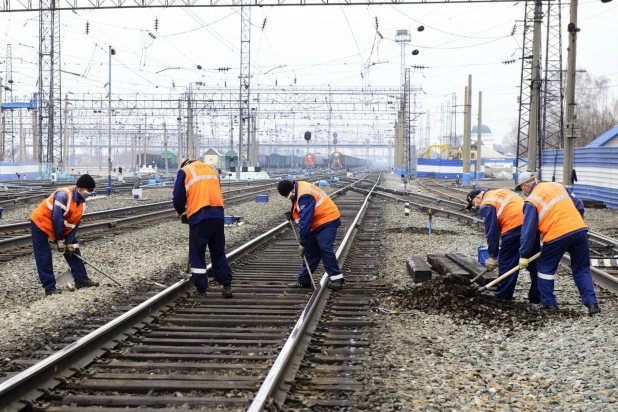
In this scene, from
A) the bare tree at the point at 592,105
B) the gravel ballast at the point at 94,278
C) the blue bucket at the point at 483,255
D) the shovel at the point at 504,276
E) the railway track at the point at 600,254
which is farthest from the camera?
the bare tree at the point at 592,105

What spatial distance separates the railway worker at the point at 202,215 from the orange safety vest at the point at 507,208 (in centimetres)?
305

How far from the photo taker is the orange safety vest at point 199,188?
8391 mm

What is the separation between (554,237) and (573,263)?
461 mm

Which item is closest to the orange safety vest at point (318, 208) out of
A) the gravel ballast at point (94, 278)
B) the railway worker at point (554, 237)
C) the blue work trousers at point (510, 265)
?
the gravel ballast at point (94, 278)

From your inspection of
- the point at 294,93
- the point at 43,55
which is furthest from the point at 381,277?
the point at 294,93

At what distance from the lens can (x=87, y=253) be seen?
12.9 metres

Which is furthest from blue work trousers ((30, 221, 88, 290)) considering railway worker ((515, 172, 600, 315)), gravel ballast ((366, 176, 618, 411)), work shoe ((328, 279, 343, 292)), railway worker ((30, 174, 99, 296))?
railway worker ((515, 172, 600, 315))

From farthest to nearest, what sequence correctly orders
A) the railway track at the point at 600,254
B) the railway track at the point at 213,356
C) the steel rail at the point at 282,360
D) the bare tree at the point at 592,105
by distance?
1. the bare tree at the point at 592,105
2. the railway track at the point at 600,254
3. the railway track at the point at 213,356
4. the steel rail at the point at 282,360

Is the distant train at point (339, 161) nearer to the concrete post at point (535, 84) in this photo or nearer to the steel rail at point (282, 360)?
the concrete post at point (535, 84)

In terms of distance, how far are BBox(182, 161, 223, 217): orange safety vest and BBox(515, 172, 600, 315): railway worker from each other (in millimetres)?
3402

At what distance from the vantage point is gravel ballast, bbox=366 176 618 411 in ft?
16.6

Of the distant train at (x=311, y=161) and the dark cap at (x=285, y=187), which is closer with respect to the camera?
the dark cap at (x=285, y=187)

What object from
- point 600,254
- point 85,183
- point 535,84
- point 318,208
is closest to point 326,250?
point 318,208

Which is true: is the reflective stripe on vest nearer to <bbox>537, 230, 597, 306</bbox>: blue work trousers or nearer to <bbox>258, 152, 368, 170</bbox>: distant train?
<bbox>537, 230, 597, 306</bbox>: blue work trousers
